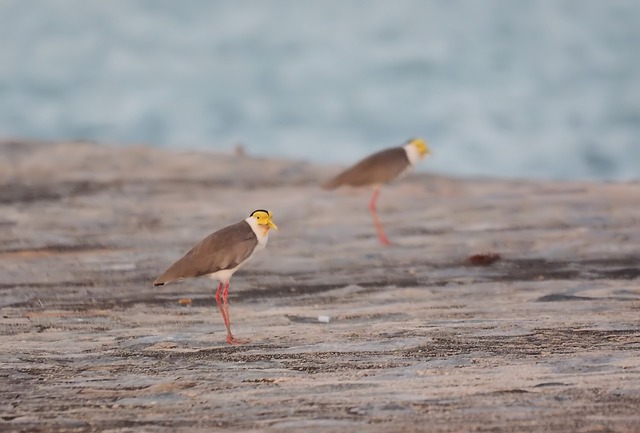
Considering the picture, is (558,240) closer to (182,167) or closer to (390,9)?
(182,167)

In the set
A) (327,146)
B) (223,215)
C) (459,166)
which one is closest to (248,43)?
(327,146)

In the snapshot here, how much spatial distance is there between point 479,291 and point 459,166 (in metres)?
10.5

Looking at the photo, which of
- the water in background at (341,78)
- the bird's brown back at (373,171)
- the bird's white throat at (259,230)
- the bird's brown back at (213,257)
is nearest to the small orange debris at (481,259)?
the bird's brown back at (373,171)

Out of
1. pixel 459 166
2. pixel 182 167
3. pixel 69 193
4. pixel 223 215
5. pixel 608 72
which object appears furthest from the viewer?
pixel 608 72

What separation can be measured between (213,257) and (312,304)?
102cm

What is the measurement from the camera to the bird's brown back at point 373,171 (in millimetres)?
10188

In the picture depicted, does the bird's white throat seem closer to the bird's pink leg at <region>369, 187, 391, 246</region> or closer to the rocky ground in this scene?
the rocky ground

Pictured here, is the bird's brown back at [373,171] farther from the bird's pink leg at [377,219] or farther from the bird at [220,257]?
the bird at [220,257]

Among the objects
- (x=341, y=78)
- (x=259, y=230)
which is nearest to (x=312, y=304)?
(x=259, y=230)

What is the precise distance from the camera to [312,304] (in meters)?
7.18

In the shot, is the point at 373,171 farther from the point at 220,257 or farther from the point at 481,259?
the point at 220,257

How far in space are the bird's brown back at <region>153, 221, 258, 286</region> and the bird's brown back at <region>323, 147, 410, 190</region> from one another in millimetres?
3812

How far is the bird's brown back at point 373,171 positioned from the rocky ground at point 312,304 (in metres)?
0.30

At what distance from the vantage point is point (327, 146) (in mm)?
18953
